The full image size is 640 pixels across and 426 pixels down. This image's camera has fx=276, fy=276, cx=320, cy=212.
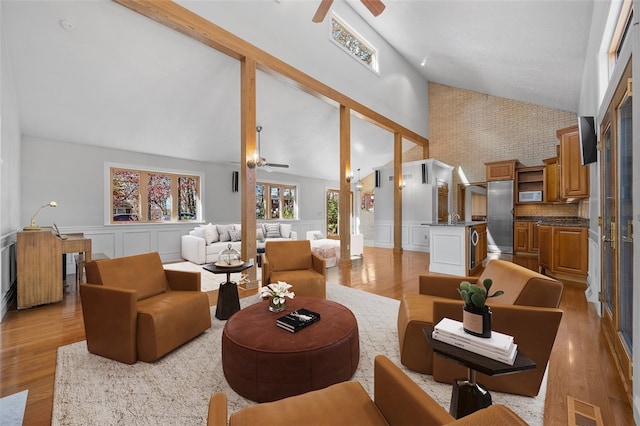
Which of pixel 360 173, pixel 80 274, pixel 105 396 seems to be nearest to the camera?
pixel 105 396

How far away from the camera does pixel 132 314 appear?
214 cm

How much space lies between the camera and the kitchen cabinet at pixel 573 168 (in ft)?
13.9

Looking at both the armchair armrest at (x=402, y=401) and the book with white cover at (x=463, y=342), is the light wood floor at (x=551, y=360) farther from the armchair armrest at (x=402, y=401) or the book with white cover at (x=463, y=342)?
the armchair armrest at (x=402, y=401)

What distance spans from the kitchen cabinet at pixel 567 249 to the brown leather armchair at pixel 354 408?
4.90 m

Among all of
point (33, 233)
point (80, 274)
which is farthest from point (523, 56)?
point (80, 274)

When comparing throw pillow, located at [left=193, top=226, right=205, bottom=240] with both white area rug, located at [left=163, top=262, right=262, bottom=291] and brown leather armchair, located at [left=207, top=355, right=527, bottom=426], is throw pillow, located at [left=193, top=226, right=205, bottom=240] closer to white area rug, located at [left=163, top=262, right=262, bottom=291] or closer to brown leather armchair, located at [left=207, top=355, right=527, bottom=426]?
→ white area rug, located at [left=163, top=262, right=262, bottom=291]

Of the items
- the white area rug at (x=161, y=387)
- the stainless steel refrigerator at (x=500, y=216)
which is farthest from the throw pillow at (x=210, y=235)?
the stainless steel refrigerator at (x=500, y=216)

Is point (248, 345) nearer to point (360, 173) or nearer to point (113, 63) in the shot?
point (113, 63)

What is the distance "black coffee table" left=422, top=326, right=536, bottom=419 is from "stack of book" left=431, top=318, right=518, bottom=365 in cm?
2

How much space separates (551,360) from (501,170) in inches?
268

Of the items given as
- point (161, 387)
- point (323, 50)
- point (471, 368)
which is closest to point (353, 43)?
point (323, 50)

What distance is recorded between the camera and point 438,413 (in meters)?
0.79

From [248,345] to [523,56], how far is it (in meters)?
6.68

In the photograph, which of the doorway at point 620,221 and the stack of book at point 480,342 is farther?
the doorway at point 620,221
